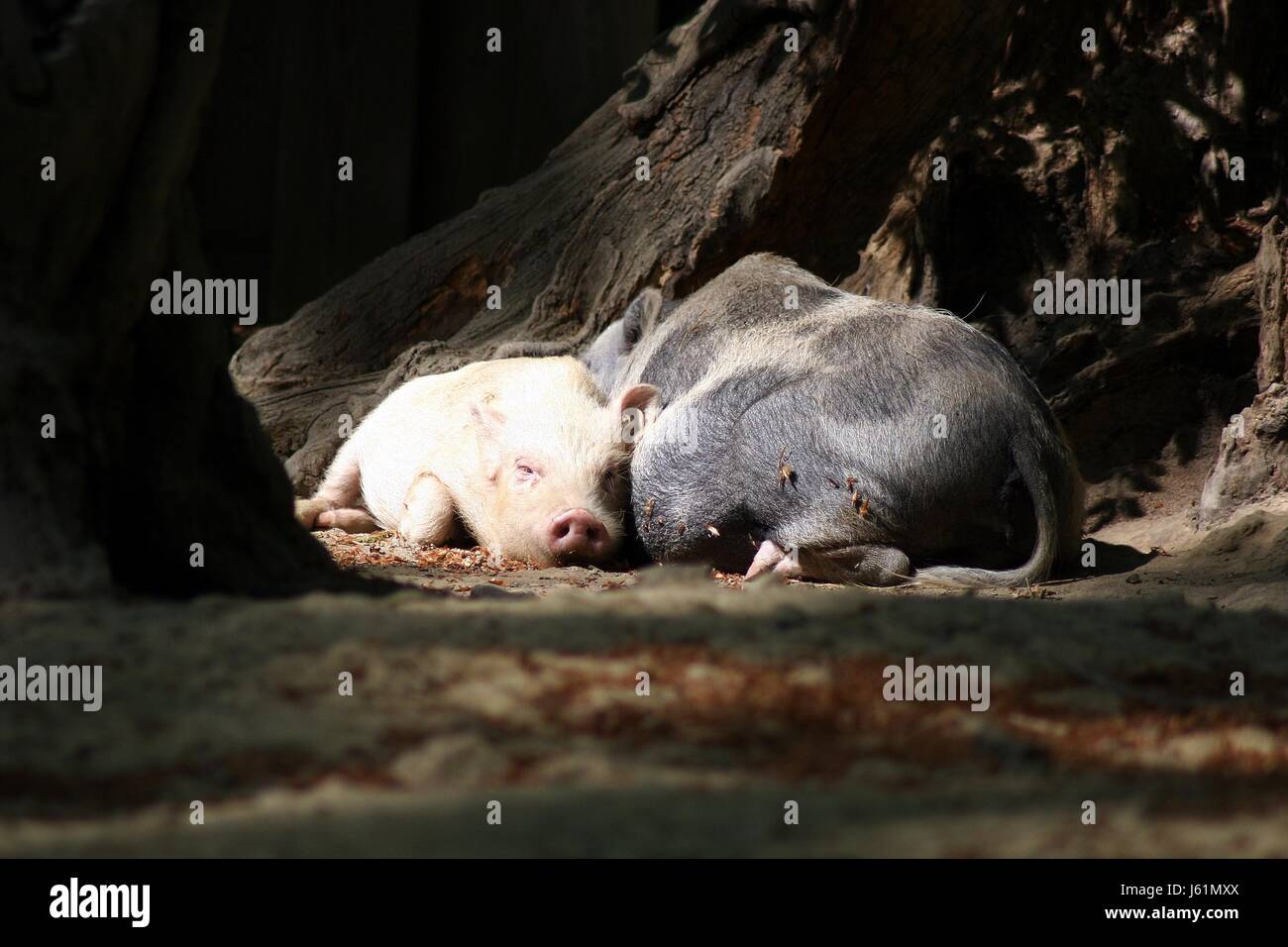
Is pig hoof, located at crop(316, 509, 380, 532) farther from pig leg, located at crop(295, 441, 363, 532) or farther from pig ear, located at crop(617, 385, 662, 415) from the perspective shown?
pig ear, located at crop(617, 385, 662, 415)

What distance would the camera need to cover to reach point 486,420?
527cm

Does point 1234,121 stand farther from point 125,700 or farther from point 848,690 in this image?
point 125,700

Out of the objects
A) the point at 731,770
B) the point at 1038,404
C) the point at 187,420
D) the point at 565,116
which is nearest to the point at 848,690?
the point at 731,770

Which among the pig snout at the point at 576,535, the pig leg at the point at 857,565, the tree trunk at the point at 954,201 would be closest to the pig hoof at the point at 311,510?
the tree trunk at the point at 954,201

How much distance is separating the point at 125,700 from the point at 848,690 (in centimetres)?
108

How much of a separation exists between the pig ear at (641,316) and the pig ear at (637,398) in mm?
598

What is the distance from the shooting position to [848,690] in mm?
2111

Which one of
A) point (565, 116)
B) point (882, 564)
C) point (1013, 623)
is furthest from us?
point (565, 116)

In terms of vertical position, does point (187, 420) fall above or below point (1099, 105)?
below

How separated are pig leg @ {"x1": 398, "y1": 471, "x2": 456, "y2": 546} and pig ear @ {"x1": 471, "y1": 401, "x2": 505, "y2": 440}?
28 cm

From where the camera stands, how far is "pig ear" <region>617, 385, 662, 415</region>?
5.18 metres

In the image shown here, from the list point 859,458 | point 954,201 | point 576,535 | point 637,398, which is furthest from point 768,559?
point 954,201
